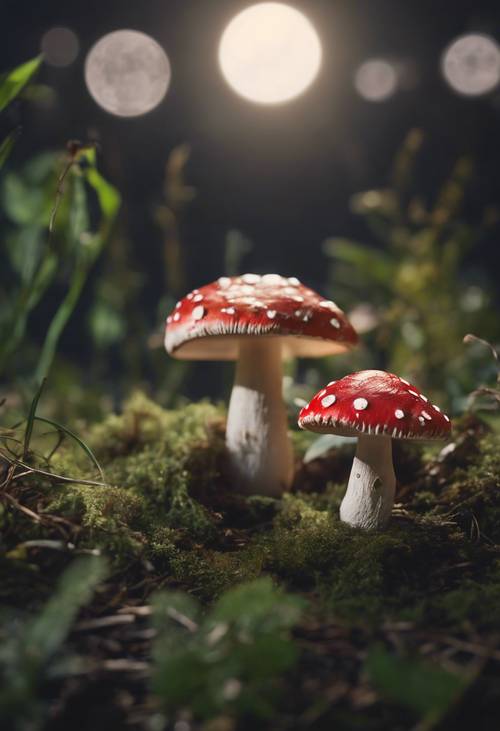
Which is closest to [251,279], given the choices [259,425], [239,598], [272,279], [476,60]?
[272,279]

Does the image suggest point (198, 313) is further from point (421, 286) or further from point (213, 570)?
point (421, 286)

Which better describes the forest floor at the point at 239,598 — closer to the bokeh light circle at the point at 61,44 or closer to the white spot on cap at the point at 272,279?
the white spot on cap at the point at 272,279

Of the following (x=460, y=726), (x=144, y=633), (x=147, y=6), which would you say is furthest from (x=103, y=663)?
(x=147, y=6)

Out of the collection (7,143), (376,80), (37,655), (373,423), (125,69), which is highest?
(376,80)

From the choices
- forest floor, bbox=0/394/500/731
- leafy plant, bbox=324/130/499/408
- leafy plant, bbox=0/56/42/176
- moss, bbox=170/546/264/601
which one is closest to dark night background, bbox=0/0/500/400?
leafy plant, bbox=324/130/499/408

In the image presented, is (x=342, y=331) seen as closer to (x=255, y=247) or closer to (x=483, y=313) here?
(x=483, y=313)
